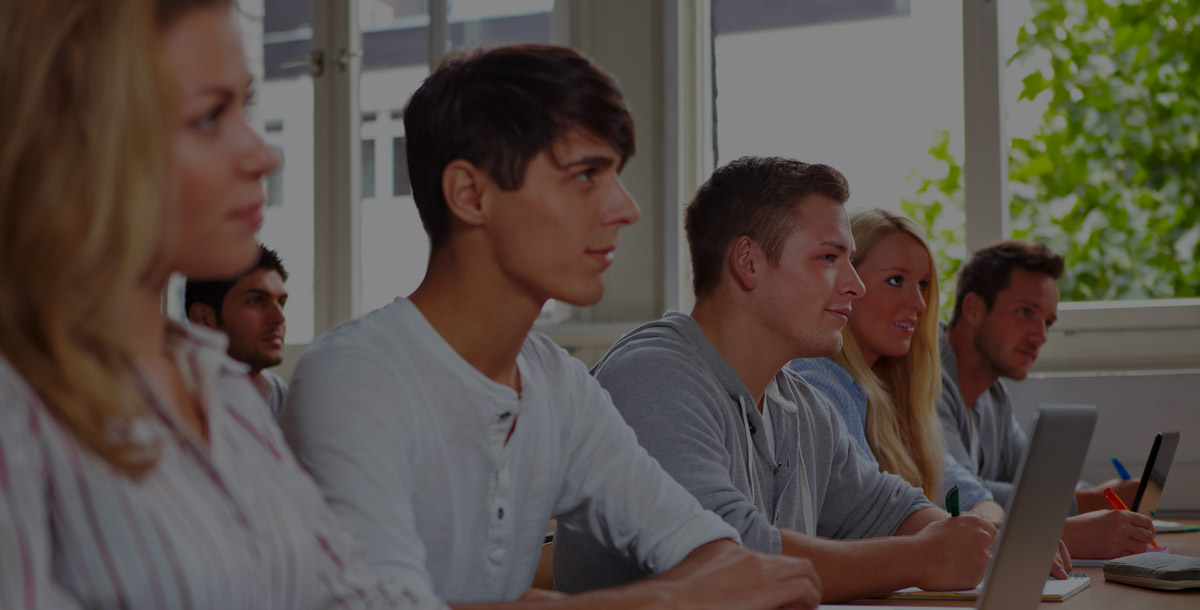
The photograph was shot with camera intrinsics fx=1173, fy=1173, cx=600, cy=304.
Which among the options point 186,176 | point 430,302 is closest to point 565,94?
point 430,302

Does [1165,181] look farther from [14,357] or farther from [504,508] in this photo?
[14,357]

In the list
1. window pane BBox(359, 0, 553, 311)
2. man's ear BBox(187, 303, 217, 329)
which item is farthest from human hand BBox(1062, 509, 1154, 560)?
window pane BBox(359, 0, 553, 311)

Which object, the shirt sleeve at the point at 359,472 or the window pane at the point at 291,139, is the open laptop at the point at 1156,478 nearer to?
the shirt sleeve at the point at 359,472

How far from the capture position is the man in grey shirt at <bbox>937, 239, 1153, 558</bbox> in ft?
10.1

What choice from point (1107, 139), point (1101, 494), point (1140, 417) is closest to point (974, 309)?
point (1140, 417)

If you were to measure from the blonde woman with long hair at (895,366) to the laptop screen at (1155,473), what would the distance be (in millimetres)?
313

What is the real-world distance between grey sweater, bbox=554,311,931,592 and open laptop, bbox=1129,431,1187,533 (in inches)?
32.0

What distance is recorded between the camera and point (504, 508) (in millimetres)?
1170

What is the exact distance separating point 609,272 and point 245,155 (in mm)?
2749

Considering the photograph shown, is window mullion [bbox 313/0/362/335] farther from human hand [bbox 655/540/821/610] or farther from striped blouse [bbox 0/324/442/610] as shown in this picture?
striped blouse [bbox 0/324/442/610]

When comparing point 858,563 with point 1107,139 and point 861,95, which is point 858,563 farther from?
point 1107,139

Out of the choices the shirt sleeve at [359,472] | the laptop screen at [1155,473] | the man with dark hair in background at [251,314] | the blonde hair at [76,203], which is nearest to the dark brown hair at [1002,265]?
the laptop screen at [1155,473]

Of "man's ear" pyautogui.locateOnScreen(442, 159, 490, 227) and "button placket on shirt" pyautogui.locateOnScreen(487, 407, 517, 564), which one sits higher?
"man's ear" pyautogui.locateOnScreen(442, 159, 490, 227)

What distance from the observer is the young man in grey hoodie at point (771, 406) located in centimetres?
151
